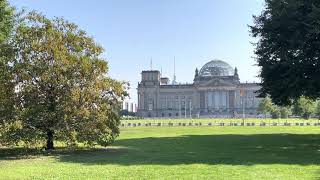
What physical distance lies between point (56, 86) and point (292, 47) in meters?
16.1

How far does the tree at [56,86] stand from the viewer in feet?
104

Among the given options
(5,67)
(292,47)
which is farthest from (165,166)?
(292,47)

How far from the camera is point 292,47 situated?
3681 centimetres

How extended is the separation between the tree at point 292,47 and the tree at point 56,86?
1270cm

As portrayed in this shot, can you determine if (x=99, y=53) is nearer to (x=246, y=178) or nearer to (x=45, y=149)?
→ (x=45, y=149)

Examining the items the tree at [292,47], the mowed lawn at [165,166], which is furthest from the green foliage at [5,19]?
the tree at [292,47]

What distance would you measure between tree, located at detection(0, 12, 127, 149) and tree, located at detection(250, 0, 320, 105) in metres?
12.7

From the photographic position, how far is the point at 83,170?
73.8ft

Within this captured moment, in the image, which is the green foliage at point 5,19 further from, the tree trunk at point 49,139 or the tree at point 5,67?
the tree trunk at point 49,139

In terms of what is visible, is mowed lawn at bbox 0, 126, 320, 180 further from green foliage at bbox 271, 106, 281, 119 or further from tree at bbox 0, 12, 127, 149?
green foliage at bbox 271, 106, 281, 119

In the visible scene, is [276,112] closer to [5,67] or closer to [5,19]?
[5,67]

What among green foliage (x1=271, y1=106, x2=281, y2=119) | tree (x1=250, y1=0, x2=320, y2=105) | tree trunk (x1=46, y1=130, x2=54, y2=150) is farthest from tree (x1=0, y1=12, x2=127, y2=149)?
green foliage (x1=271, y1=106, x2=281, y2=119)

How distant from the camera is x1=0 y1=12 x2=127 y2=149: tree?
3181 cm

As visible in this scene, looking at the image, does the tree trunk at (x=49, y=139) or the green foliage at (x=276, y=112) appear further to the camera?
the green foliage at (x=276, y=112)
